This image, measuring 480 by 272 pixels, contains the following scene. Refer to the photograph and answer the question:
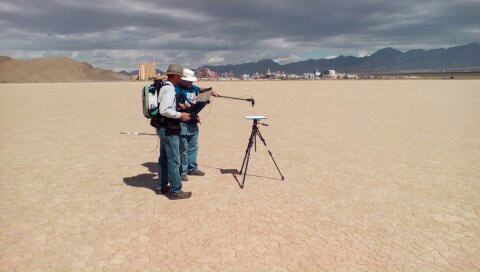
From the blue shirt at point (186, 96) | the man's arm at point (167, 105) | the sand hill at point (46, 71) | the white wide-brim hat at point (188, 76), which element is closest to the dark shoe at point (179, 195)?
the blue shirt at point (186, 96)

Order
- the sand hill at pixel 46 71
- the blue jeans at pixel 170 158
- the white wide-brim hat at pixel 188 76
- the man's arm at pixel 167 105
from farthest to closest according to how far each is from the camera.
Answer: the sand hill at pixel 46 71
the white wide-brim hat at pixel 188 76
the blue jeans at pixel 170 158
the man's arm at pixel 167 105

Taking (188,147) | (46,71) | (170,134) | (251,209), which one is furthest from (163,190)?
(46,71)

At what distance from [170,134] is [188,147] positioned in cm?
170

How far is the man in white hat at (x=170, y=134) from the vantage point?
6.04 m

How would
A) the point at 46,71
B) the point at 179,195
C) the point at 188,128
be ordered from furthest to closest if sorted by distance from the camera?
the point at 46,71 → the point at 188,128 → the point at 179,195

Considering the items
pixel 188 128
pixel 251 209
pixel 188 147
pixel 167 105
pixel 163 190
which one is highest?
pixel 167 105

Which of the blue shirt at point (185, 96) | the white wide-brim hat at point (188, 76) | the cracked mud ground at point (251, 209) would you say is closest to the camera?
the cracked mud ground at point (251, 209)

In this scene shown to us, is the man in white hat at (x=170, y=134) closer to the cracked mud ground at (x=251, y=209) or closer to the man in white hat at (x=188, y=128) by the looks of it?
the cracked mud ground at (x=251, y=209)

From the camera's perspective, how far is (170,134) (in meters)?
6.35

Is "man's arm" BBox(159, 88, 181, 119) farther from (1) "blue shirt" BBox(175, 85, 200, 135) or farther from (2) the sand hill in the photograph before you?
(2) the sand hill

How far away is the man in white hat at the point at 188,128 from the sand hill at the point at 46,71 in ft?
511

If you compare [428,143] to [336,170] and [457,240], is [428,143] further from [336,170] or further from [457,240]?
[457,240]

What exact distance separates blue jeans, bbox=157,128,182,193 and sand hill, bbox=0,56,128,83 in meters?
157

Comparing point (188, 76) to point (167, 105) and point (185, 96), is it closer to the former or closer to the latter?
point (185, 96)
